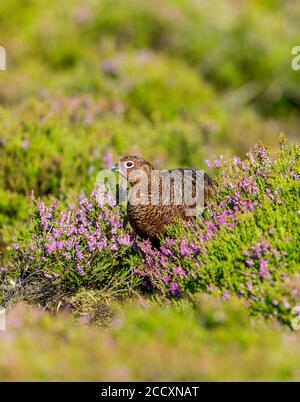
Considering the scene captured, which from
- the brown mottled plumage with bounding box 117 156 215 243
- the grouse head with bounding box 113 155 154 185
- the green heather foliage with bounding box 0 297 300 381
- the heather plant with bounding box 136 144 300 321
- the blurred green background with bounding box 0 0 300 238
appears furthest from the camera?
the blurred green background with bounding box 0 0 300 238

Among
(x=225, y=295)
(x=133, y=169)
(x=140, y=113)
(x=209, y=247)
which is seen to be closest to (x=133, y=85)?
(x=140, y=113)

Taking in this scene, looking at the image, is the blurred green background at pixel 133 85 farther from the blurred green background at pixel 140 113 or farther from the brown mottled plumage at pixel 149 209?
the brown mottled plumage at pixel 149 209

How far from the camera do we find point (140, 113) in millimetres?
9961

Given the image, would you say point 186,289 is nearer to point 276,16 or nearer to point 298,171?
point 298,171

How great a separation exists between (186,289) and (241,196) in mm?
747

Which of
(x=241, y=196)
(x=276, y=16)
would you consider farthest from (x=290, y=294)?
(x=276, y=16)

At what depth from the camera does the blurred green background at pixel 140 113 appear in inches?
106

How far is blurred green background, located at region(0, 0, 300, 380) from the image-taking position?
106 inches

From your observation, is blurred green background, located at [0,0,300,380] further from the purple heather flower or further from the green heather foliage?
the purple heather flower

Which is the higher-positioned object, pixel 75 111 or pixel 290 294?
pixel 75 111

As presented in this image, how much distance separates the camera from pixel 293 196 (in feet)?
12.7

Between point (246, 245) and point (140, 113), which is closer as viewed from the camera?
point (246, 245)

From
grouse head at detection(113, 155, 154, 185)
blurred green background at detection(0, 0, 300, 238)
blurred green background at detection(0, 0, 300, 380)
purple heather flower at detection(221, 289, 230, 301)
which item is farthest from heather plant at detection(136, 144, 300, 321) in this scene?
blurred green background at detection(0, 0, 300, 238)

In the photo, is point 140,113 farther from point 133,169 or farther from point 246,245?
point 246,245
